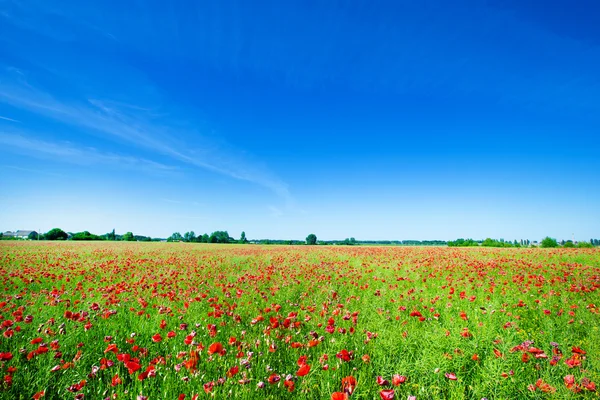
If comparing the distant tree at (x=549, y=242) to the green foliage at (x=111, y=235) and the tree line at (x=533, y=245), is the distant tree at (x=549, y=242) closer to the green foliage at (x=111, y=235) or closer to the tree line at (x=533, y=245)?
the tree line at (x=533, y=245)

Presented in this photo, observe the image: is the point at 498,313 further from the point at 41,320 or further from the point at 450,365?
the point at 41,320

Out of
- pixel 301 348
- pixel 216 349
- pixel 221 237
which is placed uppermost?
pixel 216 349

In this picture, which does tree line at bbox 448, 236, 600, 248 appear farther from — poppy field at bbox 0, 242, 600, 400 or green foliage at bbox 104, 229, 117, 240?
green foliage at bbox 104, 229, 117, 240

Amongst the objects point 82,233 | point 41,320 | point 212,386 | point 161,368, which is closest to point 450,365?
point 212,386

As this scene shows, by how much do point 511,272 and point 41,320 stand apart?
13100mm

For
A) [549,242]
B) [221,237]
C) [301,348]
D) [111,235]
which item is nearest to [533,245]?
[549,242]

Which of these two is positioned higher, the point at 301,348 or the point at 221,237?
the point at 301,348

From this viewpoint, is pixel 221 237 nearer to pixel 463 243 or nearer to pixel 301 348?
pixel 463 243

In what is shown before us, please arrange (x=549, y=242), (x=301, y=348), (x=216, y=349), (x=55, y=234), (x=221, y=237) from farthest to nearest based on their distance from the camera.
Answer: (x=221, y=237), (x=55, y=234), (x=549, y=242), (x=301, y=348), (x=216, y=349)

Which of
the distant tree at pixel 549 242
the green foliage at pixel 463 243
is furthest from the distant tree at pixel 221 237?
the distant tree at pixel 549 242

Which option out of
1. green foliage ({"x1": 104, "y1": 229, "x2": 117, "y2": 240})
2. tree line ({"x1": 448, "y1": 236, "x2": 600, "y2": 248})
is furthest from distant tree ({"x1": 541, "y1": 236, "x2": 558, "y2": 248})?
green foliage ({"x1": 104, "y1": 229, "x2": 117, "y2": 240})

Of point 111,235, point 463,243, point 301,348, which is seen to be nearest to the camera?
point 301,348

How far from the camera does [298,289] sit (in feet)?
24.1

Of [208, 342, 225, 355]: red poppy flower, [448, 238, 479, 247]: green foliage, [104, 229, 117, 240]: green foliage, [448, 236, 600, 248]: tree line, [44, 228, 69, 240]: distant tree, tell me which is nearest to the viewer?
[208, 342, 225, 355]: red poppy flower
